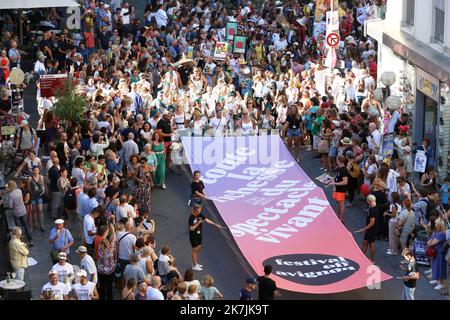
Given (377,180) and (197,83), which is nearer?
(377,180)

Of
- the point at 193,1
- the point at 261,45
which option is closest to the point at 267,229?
the point at 261,45

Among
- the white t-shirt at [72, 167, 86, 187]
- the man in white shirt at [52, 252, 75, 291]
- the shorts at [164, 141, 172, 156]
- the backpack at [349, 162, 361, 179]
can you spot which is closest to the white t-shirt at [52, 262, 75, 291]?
the man in white shirt at [52, 252, 75, 291]

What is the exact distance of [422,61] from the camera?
3150cm

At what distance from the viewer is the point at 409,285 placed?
74.4ft

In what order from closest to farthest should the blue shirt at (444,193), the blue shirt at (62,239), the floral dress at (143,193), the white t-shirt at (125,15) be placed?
1. the blue shirt at (62,239)
2. the blue shirt at (444,193)
3. the floral dress at (143,193)
4. the white t-shirt at (125,15)

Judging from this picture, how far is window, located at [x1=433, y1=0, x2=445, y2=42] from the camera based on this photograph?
31.3 m

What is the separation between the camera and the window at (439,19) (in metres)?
31.3

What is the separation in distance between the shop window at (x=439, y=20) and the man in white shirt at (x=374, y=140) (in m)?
3.05

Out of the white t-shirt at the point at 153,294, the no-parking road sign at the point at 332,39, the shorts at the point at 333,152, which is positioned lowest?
the shorts at the point at 333,152

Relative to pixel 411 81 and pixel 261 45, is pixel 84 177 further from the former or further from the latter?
pixel 261 45

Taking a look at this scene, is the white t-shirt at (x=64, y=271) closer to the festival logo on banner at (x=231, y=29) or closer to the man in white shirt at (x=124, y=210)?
the man in white shirt at (x=124, y=210)

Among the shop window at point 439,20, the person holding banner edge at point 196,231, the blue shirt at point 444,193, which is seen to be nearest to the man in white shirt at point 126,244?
the person holding banner edge at point 196,231

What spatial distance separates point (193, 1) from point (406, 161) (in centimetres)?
1830

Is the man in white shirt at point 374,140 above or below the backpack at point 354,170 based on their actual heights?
above
